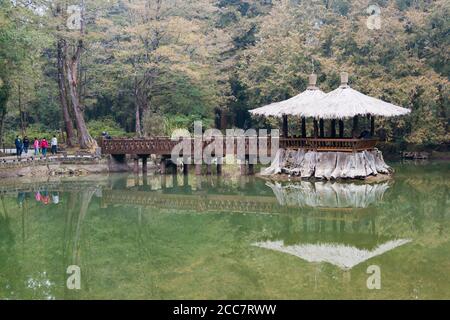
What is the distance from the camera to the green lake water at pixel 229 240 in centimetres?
1039

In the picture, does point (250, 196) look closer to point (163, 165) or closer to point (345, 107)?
point (345, 107)

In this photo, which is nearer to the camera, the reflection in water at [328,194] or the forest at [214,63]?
the reflection in water at [328,194]

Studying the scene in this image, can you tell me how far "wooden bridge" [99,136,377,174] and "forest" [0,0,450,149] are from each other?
16.0ft

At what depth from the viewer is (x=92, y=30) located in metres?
34.7

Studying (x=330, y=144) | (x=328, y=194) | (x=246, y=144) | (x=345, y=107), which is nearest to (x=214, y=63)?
(x=246, y=144)

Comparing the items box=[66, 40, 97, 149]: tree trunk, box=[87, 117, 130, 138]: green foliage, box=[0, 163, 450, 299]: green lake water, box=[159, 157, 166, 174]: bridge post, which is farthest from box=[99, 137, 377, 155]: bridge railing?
box=[87, 117, 130, 138]: green foliage

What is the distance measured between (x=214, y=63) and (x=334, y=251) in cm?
2607

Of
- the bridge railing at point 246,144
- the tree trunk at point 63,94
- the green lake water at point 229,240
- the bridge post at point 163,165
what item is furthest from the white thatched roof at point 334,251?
the tree trunk at point 63,94

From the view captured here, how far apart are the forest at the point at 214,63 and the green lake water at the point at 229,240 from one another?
9017 millimetres

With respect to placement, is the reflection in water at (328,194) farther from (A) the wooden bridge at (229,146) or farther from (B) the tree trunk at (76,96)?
(B) the tree trunk at (76,96)

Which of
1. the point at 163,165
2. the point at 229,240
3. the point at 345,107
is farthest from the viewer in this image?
the point at 163,165

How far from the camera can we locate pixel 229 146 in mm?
26469

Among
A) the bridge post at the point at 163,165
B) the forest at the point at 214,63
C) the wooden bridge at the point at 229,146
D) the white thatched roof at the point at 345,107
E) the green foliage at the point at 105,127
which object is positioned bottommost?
the bridge post at the point at 163,165

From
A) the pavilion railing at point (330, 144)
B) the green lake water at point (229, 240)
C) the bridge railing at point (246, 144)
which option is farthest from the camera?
the bridge railing at point (246, 144)
